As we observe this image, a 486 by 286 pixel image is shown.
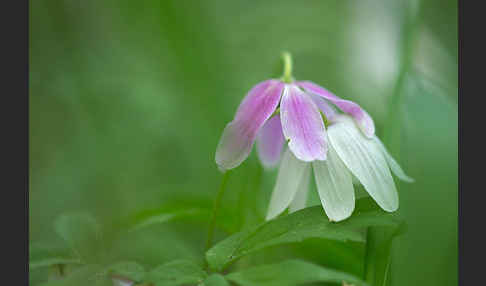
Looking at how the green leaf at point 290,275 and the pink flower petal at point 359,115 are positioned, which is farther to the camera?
the pink flower petal at point 359,115

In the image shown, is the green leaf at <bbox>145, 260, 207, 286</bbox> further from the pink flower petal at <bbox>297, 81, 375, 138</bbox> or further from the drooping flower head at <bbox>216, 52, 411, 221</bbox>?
the pink flower petal at <bbox>297, 81, 375, 138</bbox>

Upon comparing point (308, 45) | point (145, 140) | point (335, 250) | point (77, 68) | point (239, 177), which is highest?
point (308, 45)

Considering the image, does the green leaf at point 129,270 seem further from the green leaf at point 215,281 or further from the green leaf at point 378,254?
the green leaf at point 378,254

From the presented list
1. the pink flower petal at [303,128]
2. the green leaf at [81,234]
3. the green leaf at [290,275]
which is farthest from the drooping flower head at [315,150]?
the green leaf at [81,234]

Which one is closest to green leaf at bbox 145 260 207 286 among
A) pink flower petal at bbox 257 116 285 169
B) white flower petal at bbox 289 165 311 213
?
white flower petal at bbox 289 165 311 213

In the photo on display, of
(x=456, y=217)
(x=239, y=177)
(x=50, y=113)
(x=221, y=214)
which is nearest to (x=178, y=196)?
(x=221, y=214)

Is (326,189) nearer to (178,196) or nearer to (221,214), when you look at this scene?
(221,214)
